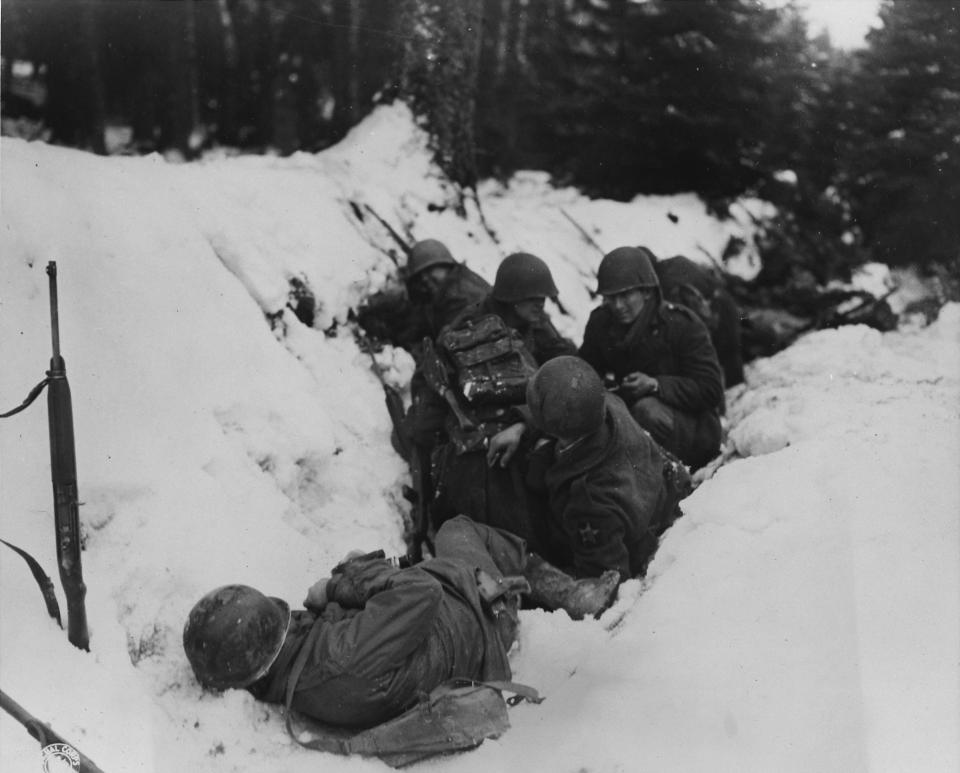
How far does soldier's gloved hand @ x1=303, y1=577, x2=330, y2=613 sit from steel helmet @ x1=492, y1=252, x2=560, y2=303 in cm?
254

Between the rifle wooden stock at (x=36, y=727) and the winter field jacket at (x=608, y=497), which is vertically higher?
the rifle wooden stock at (x=36, y=727)

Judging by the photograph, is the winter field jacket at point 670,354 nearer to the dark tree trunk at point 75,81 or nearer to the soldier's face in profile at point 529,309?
the soldier's face in profile at point 529,309

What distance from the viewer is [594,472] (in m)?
4.26

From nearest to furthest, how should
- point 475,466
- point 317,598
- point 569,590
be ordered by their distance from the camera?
1. point 317,598
2. point 569,590
3. point 475,466

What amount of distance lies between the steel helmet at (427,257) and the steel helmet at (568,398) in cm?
200

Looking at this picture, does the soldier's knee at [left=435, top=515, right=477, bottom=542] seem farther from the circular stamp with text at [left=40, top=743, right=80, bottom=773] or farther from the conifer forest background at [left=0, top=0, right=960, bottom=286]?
the conifer forest background at [left=0, top=0, right=960, bottom=286]

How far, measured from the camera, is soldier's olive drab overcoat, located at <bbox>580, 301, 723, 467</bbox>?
552 cm

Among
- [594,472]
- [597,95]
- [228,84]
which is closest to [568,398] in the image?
[594,472]

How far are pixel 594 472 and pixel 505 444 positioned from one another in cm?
58

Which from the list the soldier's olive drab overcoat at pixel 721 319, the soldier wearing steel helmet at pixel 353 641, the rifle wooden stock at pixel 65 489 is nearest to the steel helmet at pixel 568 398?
the soldier wearing steel helmet at pixel 353 641

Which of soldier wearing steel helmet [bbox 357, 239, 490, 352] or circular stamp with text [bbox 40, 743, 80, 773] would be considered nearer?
circular stamp with text [bbox 40, 743, 80, 773]

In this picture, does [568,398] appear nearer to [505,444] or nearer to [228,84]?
[505,444]

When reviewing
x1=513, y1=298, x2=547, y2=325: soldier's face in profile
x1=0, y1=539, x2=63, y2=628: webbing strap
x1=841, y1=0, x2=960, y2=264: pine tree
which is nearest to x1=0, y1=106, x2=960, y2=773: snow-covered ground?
x1=0, y1=539, x2=63, y2=628: webbing strap

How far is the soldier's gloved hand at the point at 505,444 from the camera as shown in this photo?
4617 mm
